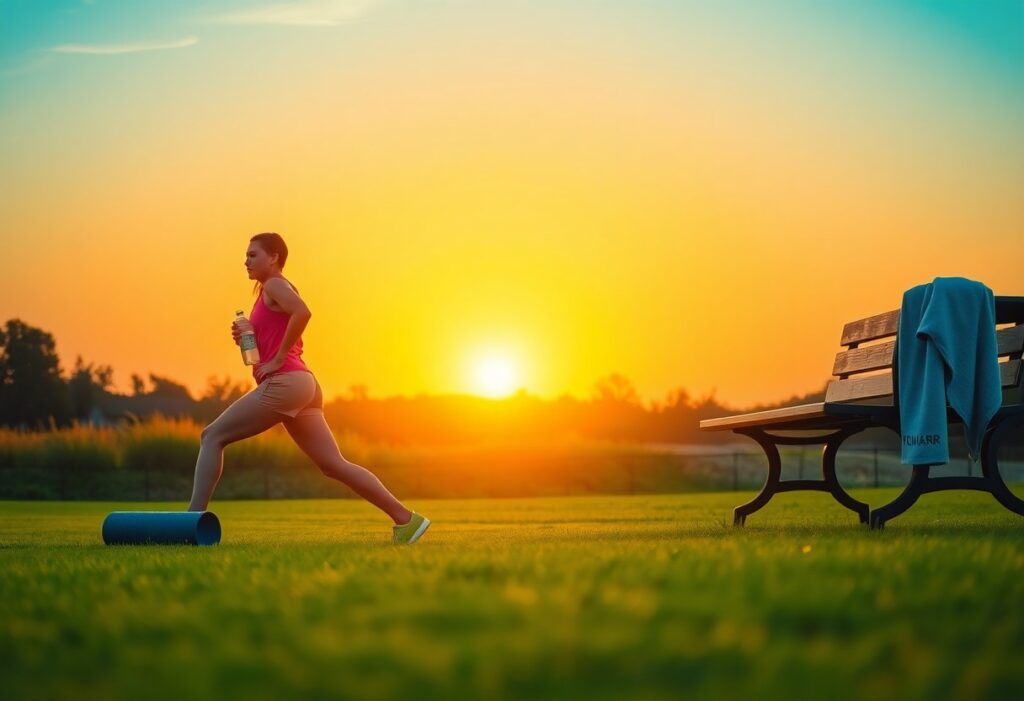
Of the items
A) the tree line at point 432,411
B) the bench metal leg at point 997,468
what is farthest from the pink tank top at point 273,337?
the tree line at point 432,411

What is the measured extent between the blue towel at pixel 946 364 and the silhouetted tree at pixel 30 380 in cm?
6560

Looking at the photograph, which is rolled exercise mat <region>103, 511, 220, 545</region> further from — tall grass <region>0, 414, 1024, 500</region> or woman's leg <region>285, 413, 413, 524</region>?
tall grass <region>0, 414, 1024, 500</region>

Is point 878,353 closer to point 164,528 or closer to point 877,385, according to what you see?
point 877,385

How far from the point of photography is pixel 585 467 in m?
41.2

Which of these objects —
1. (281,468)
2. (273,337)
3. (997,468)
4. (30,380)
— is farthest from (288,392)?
(30,380)

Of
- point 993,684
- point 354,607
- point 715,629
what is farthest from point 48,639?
point 993,684

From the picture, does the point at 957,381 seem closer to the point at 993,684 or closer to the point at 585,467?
the point at 993,684

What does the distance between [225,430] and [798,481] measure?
14.1 feet

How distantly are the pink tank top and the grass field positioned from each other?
2.90 metres

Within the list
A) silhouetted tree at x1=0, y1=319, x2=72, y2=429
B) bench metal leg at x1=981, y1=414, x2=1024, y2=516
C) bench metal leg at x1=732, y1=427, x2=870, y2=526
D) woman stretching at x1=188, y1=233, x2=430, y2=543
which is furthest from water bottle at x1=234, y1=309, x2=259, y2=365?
silhouetted tree at x1=0, y1=319, x2=72, y2=429

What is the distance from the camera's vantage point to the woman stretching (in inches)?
312

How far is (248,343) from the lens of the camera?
802 centimetres

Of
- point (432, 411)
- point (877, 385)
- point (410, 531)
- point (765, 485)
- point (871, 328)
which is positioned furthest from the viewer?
point (432, 411)

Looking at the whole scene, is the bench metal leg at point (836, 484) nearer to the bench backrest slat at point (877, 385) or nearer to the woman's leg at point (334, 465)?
→ the bench backrest slat at point (877, 385)
